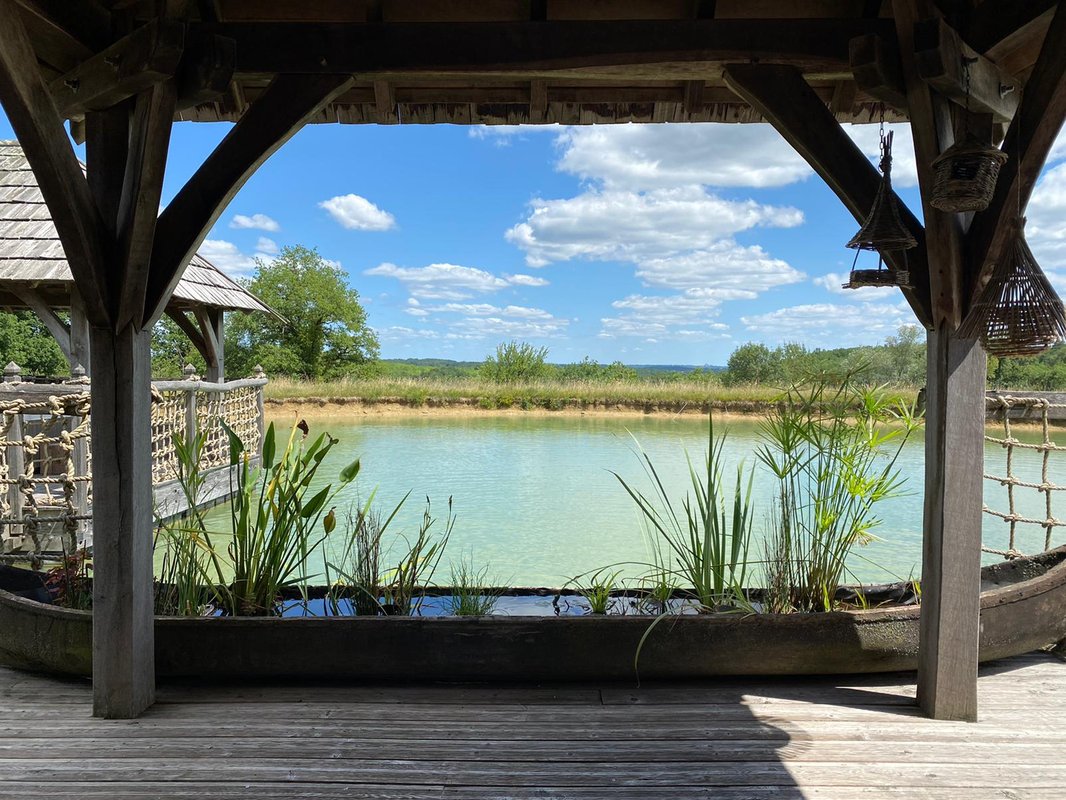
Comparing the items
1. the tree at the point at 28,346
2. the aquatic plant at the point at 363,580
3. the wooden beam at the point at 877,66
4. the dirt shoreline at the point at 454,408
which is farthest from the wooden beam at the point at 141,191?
the tree at the point at 28,346

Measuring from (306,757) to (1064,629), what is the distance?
287 cm

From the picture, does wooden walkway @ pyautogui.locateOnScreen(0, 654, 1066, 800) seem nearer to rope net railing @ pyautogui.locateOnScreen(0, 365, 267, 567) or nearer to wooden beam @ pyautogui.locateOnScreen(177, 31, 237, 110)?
rope net railing @ pyautogui.locateOnScreen(0, 365, 267, 567)

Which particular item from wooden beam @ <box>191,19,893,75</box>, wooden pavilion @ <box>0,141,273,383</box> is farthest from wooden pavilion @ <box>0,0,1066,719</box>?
wooden pavilion @ <box>0,141,273,383</box>

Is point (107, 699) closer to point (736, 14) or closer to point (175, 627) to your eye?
point (175, 627)

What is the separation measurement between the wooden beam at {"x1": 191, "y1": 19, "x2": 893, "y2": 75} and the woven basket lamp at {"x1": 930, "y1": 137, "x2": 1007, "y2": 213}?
66 cm

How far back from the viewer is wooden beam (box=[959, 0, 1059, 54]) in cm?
198

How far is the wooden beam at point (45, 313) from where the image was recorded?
22.7 ft

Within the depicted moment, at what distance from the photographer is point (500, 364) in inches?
949

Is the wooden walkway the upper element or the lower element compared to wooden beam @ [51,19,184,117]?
lower

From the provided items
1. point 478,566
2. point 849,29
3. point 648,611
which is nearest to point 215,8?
point 849,29

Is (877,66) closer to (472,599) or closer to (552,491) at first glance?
(472,599)

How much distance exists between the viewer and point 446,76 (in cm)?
240

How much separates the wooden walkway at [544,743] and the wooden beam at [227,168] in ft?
4.47

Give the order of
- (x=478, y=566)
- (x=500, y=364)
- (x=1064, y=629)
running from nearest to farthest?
(x=1064, y=629), (x=478, y=566), (x=500, y=364)
